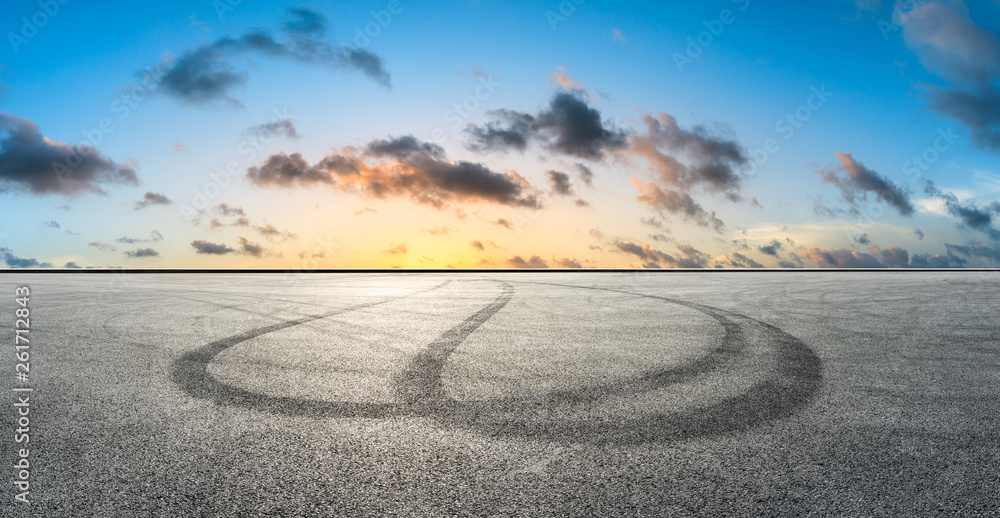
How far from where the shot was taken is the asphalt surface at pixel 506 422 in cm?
297

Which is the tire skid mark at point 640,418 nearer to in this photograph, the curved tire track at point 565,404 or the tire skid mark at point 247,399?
the curved tire track at point 565,404

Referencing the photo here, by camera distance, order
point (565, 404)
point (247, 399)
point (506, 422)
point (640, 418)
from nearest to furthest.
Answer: point (506, 422) → point (640, 418) → point (565, 404) → point (247, 399)

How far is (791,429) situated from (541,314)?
748 centimetres

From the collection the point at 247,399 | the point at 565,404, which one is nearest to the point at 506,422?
the point at 565,404

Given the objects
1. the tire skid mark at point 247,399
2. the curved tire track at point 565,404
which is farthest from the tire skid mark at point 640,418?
the tire skid mark at point 247,399

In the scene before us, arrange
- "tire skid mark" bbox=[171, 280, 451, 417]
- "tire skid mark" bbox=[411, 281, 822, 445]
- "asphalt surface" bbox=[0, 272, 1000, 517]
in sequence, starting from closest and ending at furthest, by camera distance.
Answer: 1. "asphalt surface" bbox=[0, 272, 1000, 517]
2. "tire skid mark" bbox=[411, 281, 822, 445]
3. "tire skid mark" bbox=[171, 280, 451, 417]

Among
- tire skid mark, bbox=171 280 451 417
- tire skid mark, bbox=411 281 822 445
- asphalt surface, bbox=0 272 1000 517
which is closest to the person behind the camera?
asphalt surface, bbox=0 272 1000 517

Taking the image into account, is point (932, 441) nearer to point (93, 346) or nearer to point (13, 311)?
point (93, 346)

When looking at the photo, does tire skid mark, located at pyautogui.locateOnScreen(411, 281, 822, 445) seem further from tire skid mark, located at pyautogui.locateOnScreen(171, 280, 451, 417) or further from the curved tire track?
tire skid mark, located at pyautogui.locateOnScreen(171, 280, 451, 417)

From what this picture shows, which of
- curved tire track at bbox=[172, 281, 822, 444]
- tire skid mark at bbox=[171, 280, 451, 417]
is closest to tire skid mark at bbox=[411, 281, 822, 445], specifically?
curved tire track at bbox=[172, 281, 822, 444]

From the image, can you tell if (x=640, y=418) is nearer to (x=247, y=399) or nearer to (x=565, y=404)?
(x=565, y=404)

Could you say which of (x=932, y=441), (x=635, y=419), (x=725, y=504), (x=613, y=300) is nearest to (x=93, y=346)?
(x=635, y=419)

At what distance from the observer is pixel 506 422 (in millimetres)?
4168

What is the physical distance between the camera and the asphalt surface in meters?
2.97
